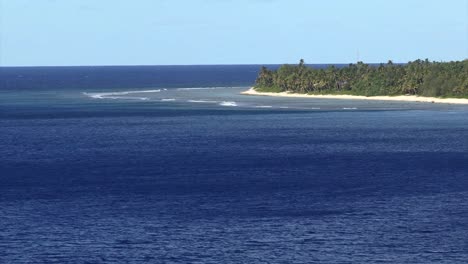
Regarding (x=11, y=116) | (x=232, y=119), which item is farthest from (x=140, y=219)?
(x=11, y=116)

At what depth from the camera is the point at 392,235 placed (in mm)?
71250

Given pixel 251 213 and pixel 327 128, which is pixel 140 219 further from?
pixel 327 128

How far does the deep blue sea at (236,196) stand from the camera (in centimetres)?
6775

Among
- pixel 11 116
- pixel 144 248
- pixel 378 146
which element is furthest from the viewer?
pixel 11 116

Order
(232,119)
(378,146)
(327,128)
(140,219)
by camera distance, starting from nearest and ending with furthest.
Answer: (140,219) → (378,146) → (327,128) → (232,119)

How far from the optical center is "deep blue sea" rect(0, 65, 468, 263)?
67.8m

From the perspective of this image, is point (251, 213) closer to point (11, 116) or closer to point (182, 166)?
point (182, 166)

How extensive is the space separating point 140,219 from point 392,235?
60.6 feet

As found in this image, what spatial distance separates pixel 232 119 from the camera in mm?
181125

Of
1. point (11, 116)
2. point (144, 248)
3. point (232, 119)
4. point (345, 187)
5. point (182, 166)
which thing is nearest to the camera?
point (144, 248)

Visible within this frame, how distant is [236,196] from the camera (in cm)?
8775

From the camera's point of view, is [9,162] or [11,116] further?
[11,116]

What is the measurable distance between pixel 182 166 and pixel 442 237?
43.9 m

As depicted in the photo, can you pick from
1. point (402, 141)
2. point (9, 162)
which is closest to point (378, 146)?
point (402, 141)
